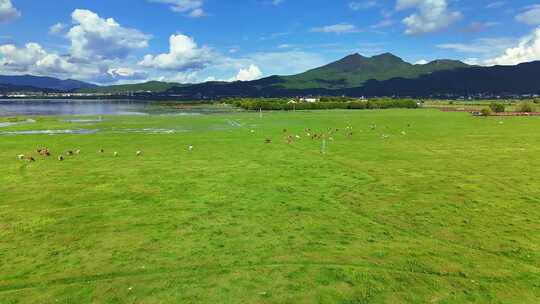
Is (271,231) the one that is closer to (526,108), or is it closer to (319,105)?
(526,108)

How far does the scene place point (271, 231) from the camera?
1933 cm

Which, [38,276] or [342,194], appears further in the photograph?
[342,194]

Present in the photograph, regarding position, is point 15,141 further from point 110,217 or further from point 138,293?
point 138,293

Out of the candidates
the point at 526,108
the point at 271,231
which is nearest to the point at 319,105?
the point at 526,108

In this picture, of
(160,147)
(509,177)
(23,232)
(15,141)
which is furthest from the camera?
(15,141)

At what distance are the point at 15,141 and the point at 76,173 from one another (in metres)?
30.2

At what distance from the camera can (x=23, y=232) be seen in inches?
760

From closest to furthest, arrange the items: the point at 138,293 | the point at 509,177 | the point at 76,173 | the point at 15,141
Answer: the point at 138,293
the point at 509,177
the point at 76,173
the point at 15,141

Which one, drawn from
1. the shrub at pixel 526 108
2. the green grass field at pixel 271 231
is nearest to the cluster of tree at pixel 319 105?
the shrub at pixel 526 108

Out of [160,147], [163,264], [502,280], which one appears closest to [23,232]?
[163,264]

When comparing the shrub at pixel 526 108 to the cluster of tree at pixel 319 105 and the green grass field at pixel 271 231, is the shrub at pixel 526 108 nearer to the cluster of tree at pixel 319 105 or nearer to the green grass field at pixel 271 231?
the cluster of tree at pixel 319 105

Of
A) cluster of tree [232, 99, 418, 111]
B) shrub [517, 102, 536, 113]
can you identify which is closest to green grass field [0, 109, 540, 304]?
shrub [517, 102, 536, 113]

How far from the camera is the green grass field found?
1391 cm

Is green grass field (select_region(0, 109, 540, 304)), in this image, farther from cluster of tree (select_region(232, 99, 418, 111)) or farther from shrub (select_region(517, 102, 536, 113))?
cluster of tree (select_region(232, 99, 418, 111))
